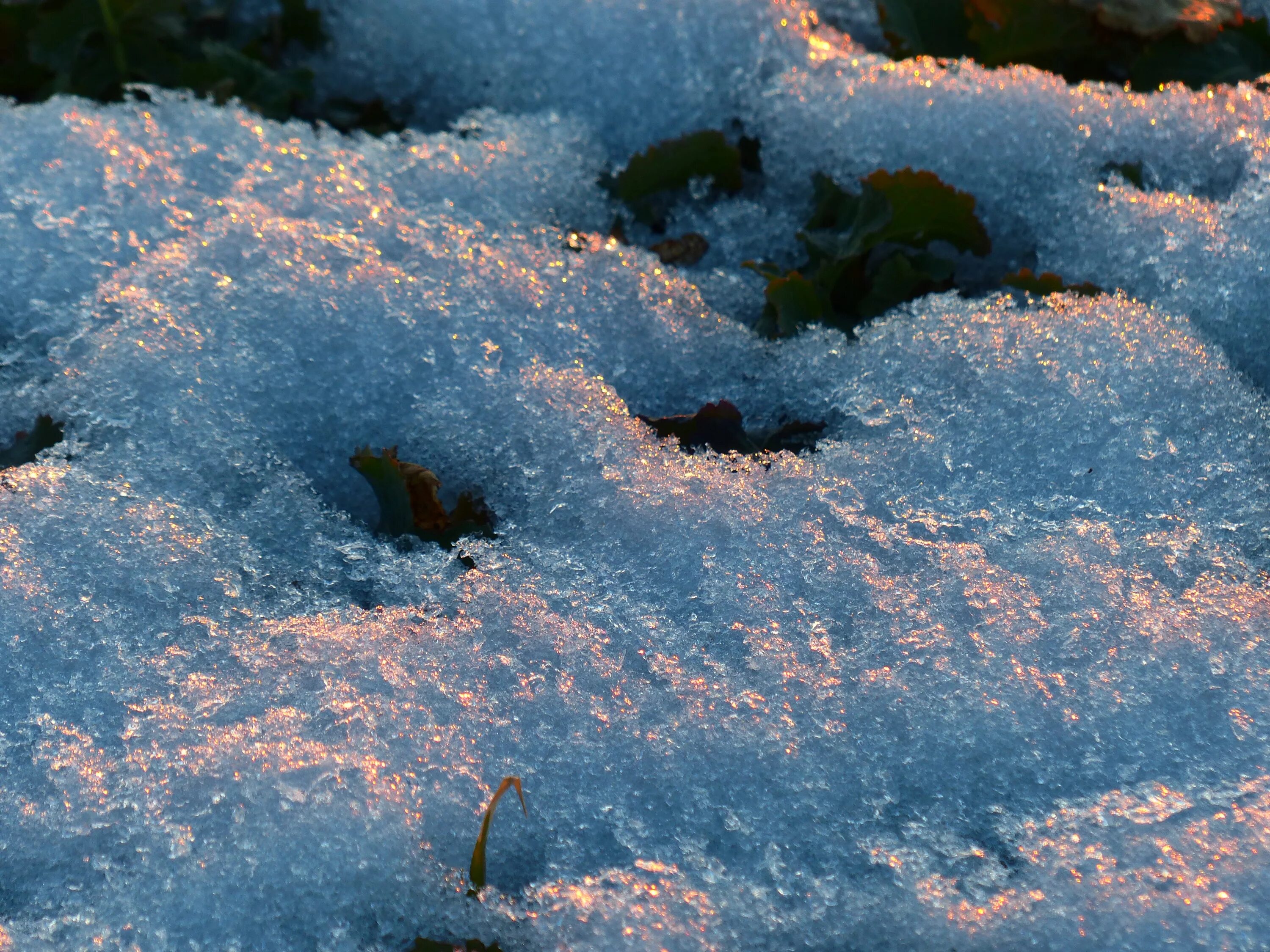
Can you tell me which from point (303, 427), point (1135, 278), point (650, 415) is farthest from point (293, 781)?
point (1135, 278)

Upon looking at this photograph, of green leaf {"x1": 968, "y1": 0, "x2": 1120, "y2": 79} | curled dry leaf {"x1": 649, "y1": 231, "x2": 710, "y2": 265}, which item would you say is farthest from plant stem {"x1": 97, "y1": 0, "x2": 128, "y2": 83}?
green leaf {"x1": 968, "y1": 0, "x2": 1120, "y2": 79}

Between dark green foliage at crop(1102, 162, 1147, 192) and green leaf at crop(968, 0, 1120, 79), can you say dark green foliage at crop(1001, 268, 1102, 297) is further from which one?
green leaf at crop(968, 0, 1120, 79)

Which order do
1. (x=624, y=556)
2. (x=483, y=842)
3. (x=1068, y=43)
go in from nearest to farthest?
1. (x=483, y=842)
2. (x=624, y=556)
3. (x=1068, y=43)

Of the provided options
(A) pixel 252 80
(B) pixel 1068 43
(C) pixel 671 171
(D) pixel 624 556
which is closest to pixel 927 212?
(C) pixel 671 171

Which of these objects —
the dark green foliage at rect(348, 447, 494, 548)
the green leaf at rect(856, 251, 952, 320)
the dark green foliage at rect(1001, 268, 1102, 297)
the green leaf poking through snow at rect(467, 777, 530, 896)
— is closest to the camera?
the green leaf poking through snow at rect(467, 777, 530, 896)

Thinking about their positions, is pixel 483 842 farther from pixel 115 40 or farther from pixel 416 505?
pixel 115 40

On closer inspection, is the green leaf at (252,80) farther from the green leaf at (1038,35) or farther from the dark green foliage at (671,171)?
the green leaf at (1038,35)

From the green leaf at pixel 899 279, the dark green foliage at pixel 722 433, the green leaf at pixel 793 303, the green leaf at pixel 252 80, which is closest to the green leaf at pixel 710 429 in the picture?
the dark green foliage at pixel 722 433
